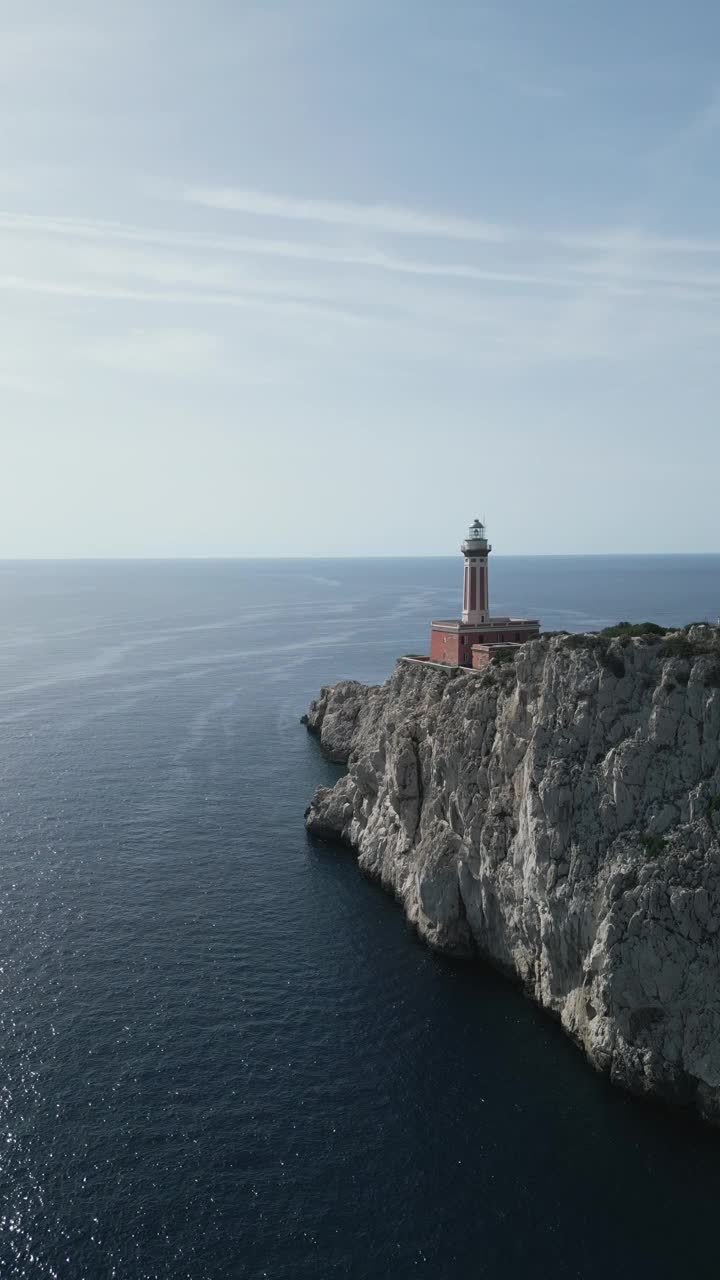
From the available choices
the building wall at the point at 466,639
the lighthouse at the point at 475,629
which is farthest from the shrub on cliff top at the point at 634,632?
the building wall at the point at 466,639

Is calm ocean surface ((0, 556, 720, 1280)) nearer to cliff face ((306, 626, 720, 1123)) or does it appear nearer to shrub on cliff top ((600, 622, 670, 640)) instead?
cliff face ((306, 626, 720, 1123))

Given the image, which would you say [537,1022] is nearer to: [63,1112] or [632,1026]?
[632,1026]

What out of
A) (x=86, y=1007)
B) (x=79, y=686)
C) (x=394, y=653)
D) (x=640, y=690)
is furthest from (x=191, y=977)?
(x=394, y=653)

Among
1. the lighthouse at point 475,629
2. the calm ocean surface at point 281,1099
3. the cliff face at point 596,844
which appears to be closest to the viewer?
the calm ocean surface at point 281,1099

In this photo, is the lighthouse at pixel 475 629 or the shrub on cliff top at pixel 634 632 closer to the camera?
the shrub on cliff top at pixel 634 632

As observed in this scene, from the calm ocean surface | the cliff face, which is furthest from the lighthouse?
the calm ocean surface

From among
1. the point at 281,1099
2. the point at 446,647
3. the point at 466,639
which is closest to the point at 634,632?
the point at 466,639

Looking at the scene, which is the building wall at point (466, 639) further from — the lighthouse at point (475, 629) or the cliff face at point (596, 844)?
the cliff face at point (596, 844)
